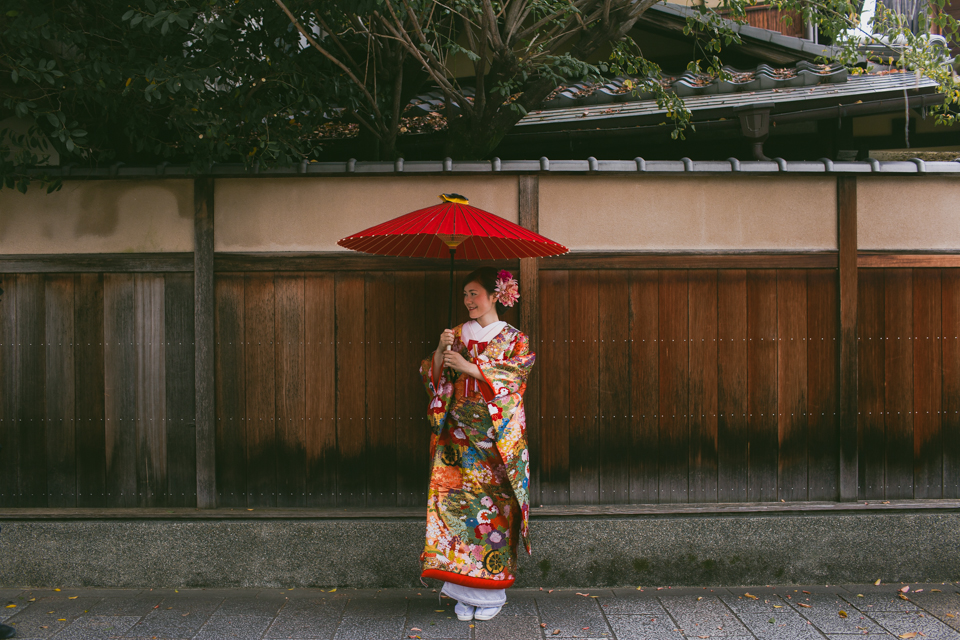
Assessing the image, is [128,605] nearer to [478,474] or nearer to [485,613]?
[485,613]

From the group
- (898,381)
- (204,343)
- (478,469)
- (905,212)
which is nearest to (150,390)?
(204,343)

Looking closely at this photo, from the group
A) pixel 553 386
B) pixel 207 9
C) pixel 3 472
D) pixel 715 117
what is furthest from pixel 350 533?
pixel 715 117

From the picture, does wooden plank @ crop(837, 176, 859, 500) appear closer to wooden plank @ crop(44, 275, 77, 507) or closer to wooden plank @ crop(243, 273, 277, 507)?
wooden plank @ crop(243, 273, 277, 507)

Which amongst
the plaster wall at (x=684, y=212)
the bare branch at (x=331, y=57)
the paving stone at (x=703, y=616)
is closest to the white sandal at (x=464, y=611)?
the paving stone at (x=703, y=616)

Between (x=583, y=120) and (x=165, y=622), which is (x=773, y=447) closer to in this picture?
(x=583, y=120)

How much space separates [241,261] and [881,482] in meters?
5.28

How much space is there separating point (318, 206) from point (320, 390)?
1.42 m

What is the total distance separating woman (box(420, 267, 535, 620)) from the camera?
3918 mm

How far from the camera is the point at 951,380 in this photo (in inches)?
185

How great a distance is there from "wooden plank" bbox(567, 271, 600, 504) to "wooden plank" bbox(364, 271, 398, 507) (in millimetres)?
1377

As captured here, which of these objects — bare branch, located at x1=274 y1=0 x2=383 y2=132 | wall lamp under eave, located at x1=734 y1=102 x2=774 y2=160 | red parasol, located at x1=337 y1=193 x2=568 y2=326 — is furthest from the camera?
wall lamp under eave, located at x1=734 y1=102 x2=774 y2=160

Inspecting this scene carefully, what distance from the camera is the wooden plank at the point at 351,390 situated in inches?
180

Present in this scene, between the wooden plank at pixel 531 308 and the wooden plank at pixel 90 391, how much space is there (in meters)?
3.25

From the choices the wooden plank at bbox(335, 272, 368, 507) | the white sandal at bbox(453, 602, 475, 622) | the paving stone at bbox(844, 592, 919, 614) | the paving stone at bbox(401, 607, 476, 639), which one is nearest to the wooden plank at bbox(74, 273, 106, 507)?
the wooden plank at bbox(335, 272, 368, 507)
